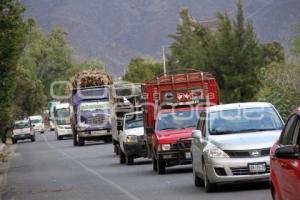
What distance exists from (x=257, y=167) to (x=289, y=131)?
5.64 m

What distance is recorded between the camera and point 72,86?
60188 mm

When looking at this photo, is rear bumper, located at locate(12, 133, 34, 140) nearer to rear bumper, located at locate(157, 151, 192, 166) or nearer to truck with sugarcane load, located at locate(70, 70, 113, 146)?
truck with sugarcane load, located at locate(70, 70, 113, 146)

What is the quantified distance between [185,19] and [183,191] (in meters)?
87.1

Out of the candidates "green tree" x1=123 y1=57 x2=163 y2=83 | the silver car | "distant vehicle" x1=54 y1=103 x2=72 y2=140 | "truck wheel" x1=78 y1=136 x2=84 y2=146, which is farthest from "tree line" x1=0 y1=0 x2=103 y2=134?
the silver car

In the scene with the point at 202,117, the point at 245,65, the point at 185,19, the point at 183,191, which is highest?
the point at 185,19

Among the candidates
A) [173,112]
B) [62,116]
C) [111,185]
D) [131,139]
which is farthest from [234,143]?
[62,116]

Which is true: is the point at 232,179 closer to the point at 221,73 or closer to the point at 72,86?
the point at 72,86

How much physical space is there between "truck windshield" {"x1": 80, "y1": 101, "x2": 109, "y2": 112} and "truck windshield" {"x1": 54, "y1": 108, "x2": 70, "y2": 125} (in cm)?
2115

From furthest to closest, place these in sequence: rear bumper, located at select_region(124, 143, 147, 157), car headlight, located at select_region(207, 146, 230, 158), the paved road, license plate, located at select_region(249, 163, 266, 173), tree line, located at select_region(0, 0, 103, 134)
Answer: tree line, located at select_region(0, 0, 103, 134) → rear bumper, located at select_region(124, 143, 147, 157) → the paved road → car headlight, located at select_region(207, 146, 230, 158) → license plate, located at select_region(249, 163, 266, 173)

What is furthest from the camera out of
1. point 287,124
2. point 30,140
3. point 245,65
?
point 30,140

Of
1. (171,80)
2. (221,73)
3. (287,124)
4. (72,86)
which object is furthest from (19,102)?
(287,124)

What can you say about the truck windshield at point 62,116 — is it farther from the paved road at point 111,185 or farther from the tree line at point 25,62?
the paved road at point 111,185

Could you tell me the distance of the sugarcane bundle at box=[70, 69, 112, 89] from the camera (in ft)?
196

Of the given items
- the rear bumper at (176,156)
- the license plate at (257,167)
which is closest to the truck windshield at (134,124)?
the rear bumper at (176,156)
